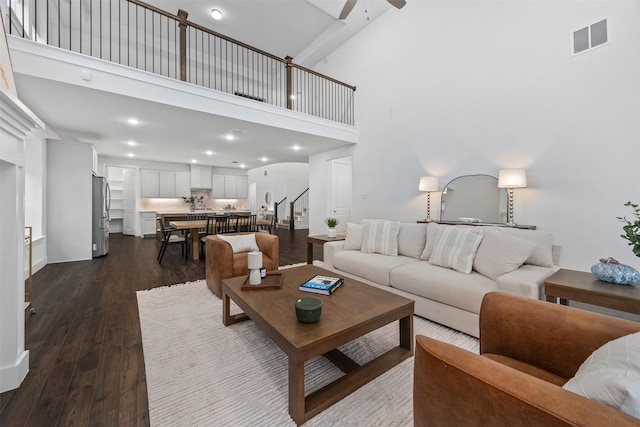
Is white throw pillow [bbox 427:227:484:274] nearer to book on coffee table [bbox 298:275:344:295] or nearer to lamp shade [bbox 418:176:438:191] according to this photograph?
book on coffee table [bbox 298:275:344:295]

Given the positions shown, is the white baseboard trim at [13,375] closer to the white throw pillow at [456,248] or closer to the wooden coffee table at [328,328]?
the wooden coffee table at [328,328]

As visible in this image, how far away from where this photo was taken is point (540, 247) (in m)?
2.35

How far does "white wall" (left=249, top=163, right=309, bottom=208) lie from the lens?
10.7 meters

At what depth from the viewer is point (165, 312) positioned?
2547 mm

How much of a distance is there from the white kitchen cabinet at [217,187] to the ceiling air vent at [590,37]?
9.31m

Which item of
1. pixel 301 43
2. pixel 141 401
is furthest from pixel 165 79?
pixel 301 43

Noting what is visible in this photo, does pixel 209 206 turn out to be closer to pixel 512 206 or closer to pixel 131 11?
pixel 131 11

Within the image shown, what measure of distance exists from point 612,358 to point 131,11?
26.8ft

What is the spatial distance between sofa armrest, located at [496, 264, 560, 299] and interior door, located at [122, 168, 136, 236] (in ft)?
31.2

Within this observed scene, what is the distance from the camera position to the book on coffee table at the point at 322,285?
194 centimetres

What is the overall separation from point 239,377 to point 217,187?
867 centimetres

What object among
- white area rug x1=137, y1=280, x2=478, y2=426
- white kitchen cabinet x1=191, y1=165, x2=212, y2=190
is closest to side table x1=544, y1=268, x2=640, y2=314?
white area rug x1=137, y1=280, x2=478, y2=426

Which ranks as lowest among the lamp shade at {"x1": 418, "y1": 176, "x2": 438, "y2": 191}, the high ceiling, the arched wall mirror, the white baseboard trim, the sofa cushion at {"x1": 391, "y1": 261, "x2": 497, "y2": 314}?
the white baseboard trim

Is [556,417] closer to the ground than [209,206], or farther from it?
closer to the ground
